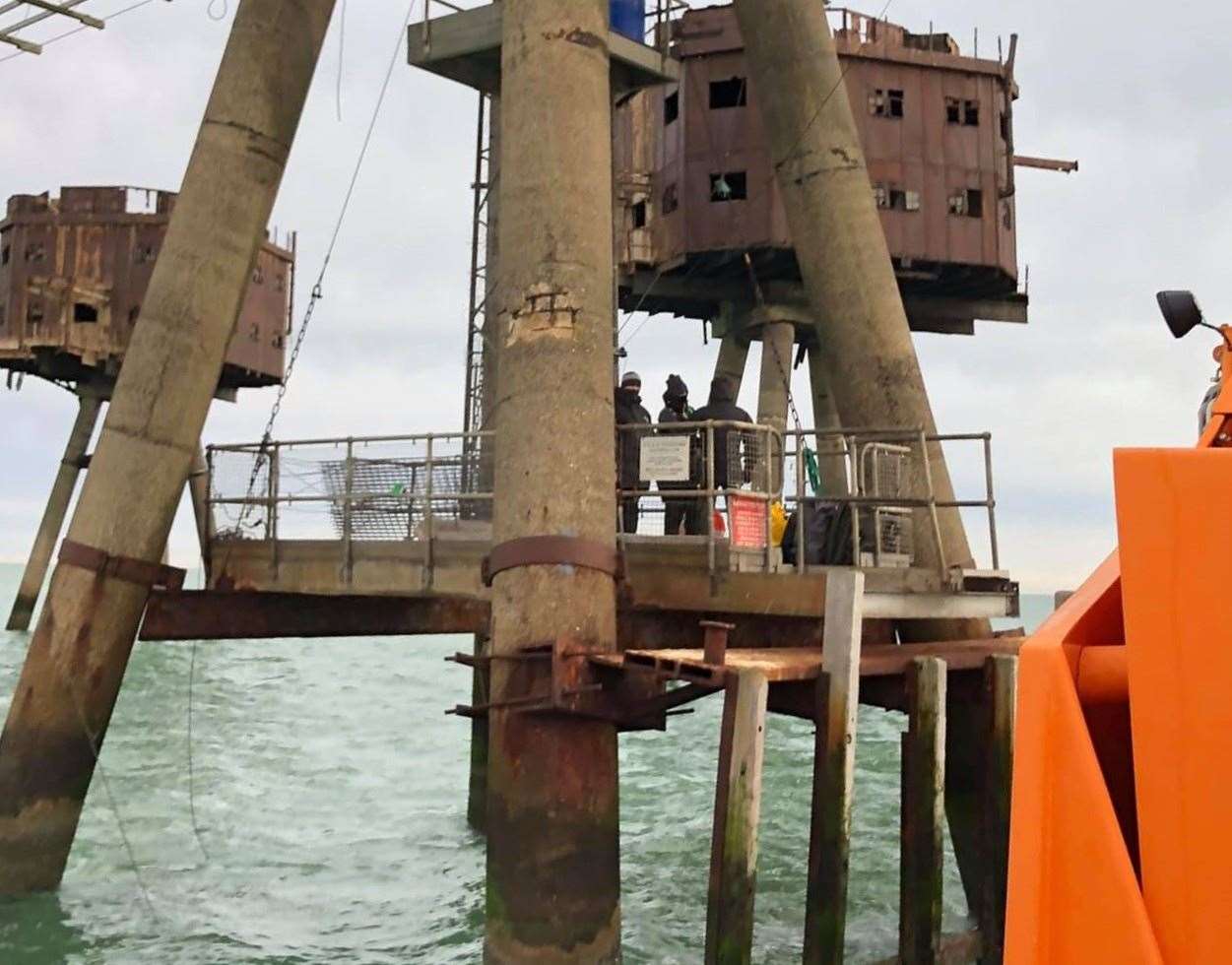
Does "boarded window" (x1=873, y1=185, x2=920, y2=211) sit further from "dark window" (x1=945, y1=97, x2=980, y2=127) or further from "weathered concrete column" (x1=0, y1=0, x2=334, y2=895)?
"weathered concrete column" (x1=0, y1=0, x2=334, y2=895)

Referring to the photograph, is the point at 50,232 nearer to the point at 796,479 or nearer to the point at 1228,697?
the point at 796,479

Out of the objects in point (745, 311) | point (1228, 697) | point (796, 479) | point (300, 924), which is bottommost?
point (300, 924)

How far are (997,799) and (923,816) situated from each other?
122 cm

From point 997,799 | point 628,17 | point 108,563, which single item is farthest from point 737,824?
point 628,17

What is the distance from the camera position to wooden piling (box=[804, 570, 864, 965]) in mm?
8883

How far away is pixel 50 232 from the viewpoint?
36.6m

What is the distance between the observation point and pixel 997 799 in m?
10.6

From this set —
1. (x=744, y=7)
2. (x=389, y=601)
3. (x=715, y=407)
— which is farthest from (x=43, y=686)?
(x=744, y=7)

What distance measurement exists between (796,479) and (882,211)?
16894mm

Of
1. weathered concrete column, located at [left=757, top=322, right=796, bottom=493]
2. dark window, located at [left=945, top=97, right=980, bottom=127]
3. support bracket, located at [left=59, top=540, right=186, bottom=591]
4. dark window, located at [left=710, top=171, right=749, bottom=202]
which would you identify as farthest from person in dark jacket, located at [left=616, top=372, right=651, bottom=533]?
dark window, located at [left=945, top=97, right=980, bottom=127]

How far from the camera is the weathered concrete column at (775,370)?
88.8 ft

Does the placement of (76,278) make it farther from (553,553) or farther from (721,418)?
(553,553)

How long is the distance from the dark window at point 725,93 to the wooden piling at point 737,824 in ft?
69.5

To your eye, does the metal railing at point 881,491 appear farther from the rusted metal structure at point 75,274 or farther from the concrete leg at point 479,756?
the rusted metal structure at point 75,274
